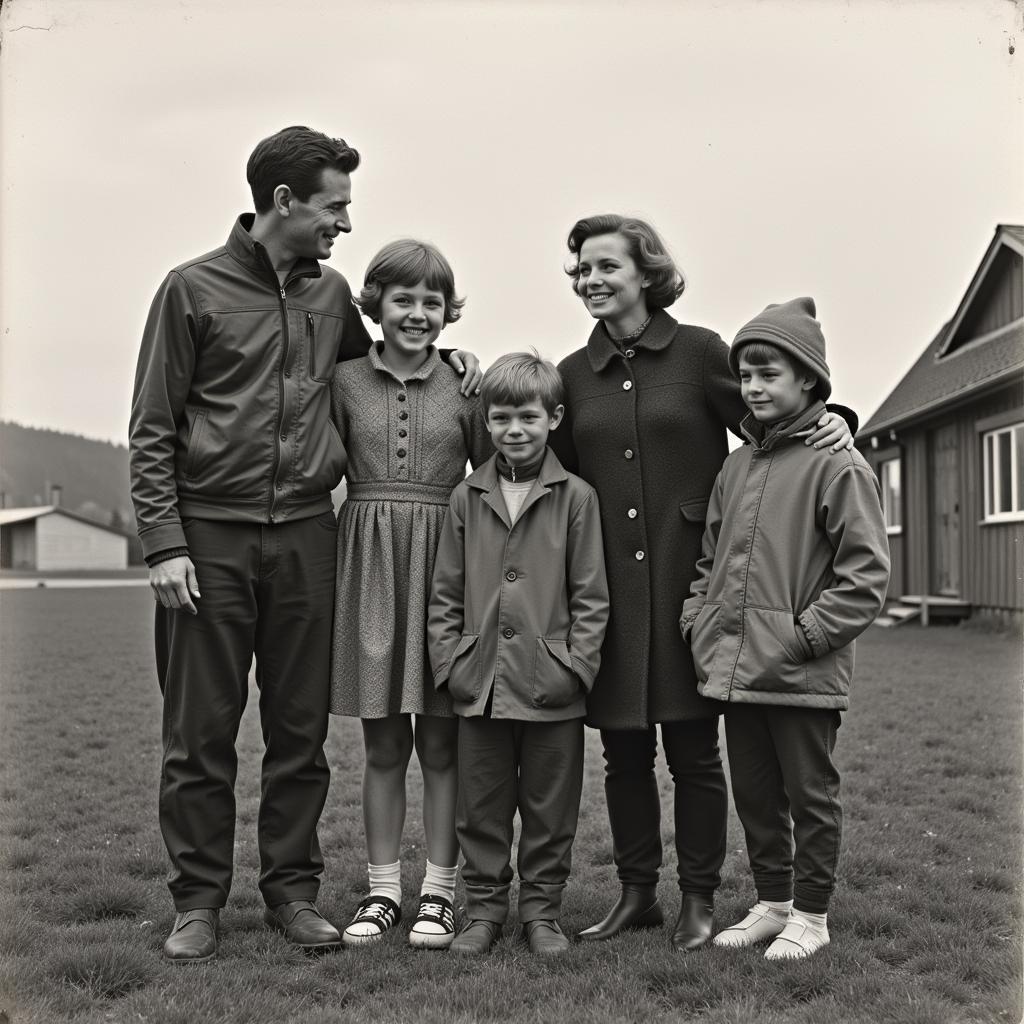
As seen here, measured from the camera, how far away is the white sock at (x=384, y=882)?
3.89m

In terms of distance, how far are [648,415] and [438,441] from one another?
2.36 feet

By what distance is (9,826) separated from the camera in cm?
529

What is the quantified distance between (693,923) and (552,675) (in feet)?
3.09

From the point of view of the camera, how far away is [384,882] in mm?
3900

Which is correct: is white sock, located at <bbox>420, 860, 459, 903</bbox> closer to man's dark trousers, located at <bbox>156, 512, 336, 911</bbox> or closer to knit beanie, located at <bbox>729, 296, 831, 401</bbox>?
man's dark trousers, located at <bbox>156, 512, 336, 911</bbox>

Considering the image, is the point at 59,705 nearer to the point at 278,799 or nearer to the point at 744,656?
the point at 278,799

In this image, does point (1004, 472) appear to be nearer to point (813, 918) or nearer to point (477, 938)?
point (813, 918)

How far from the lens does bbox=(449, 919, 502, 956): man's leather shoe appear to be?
3561 millimetres

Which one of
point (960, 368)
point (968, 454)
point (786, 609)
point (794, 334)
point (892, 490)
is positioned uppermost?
point (960, 368)

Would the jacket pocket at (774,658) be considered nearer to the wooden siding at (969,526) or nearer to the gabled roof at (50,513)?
the wooden siding at (969,526)

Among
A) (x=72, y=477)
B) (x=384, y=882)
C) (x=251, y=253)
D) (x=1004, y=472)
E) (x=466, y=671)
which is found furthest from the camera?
(x=72, y=477)

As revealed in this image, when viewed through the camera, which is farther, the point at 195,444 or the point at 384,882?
the point at 384,882

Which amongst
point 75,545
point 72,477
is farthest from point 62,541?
point 72,477

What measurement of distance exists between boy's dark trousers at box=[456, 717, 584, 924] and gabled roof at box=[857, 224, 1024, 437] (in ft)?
35.4
